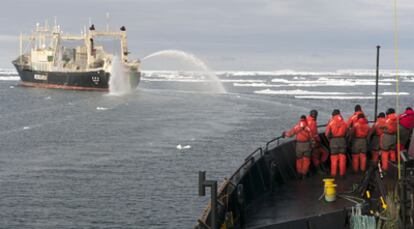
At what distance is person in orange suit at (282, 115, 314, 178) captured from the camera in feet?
41.9

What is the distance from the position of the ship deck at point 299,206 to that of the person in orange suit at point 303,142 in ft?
1.15

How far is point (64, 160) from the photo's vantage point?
3080 centimetres

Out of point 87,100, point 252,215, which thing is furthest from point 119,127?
point 252,215

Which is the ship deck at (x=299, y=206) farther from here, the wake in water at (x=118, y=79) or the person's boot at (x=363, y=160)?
the wake in water at (x=118, y=79)

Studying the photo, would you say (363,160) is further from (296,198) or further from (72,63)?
(72,63)

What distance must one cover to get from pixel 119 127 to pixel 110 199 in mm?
24797

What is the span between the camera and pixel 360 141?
1303 centimetres

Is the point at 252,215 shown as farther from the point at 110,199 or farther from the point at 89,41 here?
the point at 89,41

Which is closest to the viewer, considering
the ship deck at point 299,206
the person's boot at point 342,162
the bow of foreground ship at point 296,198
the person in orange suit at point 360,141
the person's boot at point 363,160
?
the bow of foreground ship at point 296,198

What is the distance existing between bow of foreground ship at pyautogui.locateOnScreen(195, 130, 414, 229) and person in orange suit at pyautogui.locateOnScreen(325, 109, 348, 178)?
349mm

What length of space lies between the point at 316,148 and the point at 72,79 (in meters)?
88.7

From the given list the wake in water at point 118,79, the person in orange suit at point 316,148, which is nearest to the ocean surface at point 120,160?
the person in orange suit at point 316,148

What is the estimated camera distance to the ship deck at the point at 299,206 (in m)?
9.13

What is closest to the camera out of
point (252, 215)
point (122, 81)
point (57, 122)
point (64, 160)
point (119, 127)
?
point (252, 215)
